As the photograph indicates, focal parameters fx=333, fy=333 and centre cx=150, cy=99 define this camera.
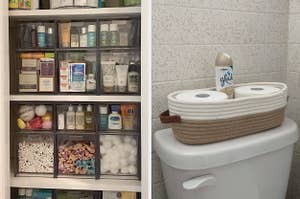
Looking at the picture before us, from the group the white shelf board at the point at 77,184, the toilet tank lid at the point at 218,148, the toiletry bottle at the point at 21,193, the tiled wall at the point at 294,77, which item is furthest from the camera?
the tiled wall at the point at 294,77

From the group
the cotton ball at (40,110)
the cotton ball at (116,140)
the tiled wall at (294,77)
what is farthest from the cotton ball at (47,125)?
the tiled wall at (294,77)

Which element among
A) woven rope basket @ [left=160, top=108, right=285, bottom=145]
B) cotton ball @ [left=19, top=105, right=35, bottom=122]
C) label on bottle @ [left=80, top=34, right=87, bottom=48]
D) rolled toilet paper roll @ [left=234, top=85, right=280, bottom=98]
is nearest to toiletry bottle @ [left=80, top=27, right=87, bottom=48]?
label on bottle @ [left=80, top=34, right=87, bottom=48]

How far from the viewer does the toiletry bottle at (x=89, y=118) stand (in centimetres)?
125

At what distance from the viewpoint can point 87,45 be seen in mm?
1214

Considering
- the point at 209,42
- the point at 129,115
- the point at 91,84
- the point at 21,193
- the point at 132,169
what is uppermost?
the point at 209,42

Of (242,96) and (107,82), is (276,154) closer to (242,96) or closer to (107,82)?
(242,96)

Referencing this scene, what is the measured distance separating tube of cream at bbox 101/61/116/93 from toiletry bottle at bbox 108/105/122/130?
0.07 m

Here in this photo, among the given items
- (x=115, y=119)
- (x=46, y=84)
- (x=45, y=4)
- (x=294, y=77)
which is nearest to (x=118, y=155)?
(x=115, y=119)

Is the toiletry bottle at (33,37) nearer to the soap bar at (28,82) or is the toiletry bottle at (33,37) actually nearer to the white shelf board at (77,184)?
the soap bar at (28,82)

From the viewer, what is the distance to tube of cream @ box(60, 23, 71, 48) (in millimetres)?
1226

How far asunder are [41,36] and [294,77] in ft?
3.41

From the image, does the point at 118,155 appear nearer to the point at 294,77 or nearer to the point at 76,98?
the point at 76,98

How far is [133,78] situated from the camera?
1.21 meters

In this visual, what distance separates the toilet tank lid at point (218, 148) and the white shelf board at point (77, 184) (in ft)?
0.72
